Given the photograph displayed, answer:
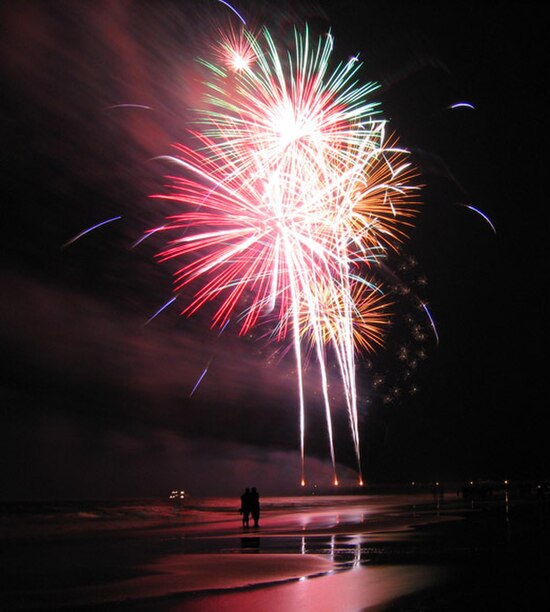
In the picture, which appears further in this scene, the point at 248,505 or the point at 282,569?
the point at 248,505

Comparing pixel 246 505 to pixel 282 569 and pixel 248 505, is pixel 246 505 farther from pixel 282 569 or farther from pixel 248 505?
pixel 282 569

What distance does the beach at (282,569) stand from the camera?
8031 millimetres

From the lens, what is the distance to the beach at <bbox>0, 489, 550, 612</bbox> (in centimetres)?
803

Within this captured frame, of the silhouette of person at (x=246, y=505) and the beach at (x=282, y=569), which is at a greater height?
the silhouette of person at (x=246, y=505)

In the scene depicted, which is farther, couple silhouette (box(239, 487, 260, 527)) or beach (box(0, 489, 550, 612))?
couple silhouette (box(239, 487, 260, 527))

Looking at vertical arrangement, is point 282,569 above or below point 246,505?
below

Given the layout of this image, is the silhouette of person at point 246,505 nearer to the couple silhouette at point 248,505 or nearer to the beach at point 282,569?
the couple silhouette at point 248,505

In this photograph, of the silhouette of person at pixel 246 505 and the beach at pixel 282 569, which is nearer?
the beach at pixel 282 569

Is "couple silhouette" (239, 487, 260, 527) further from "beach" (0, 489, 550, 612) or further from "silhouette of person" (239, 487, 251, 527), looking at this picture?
"beach" (0, 489, 550, 612)

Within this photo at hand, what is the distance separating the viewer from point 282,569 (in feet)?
35.7

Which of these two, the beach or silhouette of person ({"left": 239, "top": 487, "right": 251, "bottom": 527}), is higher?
silhouette of person ({"left": 239, "top": 487, "right": 251, "bottom": 527})

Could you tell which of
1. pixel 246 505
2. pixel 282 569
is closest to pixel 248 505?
pixel 246 505

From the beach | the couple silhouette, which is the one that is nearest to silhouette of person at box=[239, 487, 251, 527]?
the couple silhouette

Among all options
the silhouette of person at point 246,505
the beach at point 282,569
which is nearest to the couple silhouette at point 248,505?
the silhouette of person at point 246,505
